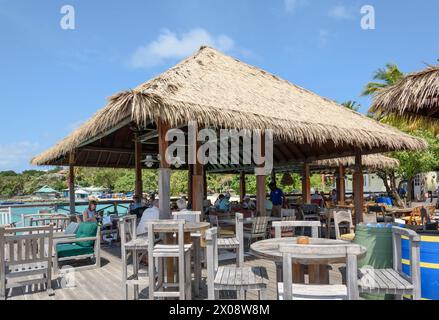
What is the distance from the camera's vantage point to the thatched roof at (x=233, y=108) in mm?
4461

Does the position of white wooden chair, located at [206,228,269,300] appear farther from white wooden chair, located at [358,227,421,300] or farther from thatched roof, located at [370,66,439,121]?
thatched roof, located at [370,66,439,121]

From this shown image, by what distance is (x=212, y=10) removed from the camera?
680 centimetres

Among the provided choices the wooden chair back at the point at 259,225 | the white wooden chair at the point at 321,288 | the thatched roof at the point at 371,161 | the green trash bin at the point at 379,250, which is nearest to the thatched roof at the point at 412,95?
the green trash bin at the point at 379,250

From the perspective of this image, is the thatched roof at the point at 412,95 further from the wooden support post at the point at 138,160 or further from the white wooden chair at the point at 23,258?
the wooden support post at the point at 138,160

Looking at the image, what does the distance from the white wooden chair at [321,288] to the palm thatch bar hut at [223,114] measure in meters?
2.62

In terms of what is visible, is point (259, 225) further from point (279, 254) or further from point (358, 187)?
point (358, 187)

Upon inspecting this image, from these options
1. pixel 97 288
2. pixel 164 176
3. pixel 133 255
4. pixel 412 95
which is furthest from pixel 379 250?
pixel 97 288

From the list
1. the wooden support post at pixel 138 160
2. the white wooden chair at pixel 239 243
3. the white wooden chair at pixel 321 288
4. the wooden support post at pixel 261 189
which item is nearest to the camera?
the white wooden chair at pixel 321 288

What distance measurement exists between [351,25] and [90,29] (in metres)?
4.52

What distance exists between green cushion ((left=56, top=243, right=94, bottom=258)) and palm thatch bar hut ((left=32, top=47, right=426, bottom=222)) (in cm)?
155

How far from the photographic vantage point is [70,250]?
16.8 ft

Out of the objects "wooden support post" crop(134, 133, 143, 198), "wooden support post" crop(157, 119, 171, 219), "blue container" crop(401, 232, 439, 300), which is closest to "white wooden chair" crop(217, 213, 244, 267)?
"wooden support post" crop(157, 119, 171, 219)
